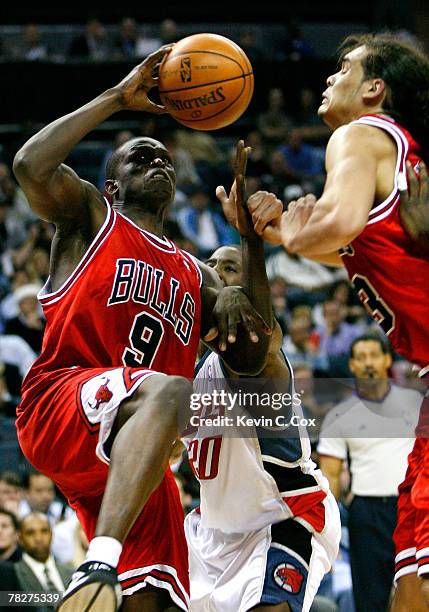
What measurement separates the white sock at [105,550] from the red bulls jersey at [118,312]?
3.21 ft

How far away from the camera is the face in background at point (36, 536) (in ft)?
21.1

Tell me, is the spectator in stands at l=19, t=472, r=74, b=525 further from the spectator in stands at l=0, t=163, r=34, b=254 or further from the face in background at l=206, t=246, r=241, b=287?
the spectator in stands at l=0, t=163, r=34, b=254

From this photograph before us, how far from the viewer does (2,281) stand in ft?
34.7

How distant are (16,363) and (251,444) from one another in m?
4.66

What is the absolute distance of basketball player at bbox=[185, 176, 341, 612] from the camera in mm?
4703

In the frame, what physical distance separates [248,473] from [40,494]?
292 cm

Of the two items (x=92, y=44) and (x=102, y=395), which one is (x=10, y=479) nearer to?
(x=102, y=395)

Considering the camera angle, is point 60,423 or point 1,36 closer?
point 60,423

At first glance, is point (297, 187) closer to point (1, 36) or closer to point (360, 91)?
point (1, 36)

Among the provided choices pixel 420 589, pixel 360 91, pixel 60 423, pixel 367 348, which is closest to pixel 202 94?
pixel 360 91

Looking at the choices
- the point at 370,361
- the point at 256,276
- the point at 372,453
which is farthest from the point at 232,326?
the point at 370,361

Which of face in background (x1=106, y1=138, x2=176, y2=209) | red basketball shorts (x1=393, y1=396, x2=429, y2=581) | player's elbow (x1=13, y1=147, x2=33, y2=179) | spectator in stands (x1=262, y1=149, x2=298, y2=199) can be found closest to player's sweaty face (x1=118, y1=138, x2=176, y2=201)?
face in background (x1=106, y1=138, x2=176, y2=209)

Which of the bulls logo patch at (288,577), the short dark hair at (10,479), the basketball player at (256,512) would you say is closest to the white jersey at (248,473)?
the basketball player at (256,512)

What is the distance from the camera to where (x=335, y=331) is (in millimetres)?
11016
